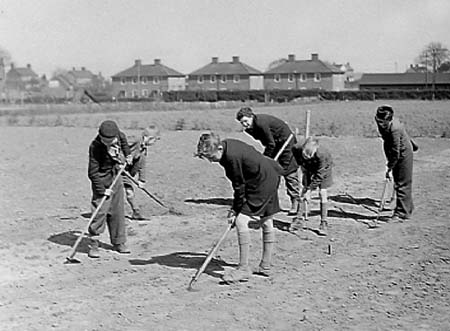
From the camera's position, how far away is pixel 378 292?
24.5 ft

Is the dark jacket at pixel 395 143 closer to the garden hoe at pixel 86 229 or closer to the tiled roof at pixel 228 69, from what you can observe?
the garden hoe at pixel 86 229

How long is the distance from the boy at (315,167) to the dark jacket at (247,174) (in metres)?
2.22

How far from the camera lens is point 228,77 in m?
106

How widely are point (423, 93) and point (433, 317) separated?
5796cm

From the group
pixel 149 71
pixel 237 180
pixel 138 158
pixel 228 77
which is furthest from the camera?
pixel 149 71

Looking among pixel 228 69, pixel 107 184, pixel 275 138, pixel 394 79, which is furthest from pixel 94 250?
pixel 228 69

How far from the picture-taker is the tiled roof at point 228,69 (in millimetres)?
105312

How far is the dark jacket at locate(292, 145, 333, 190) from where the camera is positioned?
10227mm

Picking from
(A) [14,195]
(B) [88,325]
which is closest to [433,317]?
(B) [88,325]

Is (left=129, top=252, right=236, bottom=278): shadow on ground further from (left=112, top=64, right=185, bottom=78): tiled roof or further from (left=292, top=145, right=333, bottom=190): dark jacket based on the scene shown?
(left=112, top=64, right=185, bottom=78): tiled roof

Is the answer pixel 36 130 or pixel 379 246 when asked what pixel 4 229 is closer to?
pixel 379 246

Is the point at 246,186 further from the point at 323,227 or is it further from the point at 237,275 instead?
the point at 323,227

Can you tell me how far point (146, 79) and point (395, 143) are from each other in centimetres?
10054

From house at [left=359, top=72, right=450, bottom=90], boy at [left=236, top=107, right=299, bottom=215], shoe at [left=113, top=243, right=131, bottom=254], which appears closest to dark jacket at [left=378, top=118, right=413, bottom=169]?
A: boy at [left=236, top=107, right=299, bottom=215]
